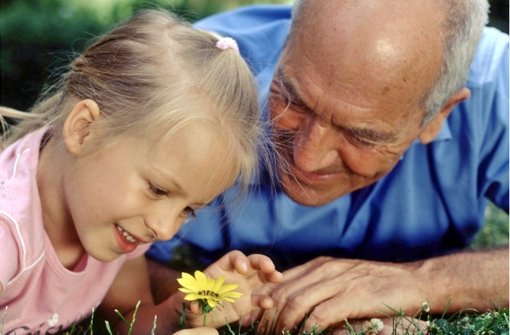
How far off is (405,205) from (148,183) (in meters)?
1.60

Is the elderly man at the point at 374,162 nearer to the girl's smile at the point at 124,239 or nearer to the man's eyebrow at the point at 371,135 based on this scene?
the man's eyebrow at the point at 371,135

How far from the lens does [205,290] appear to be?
9.16 feet

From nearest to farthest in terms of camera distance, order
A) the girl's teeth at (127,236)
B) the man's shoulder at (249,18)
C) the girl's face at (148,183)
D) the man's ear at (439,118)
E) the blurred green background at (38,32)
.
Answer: the girl's face at (148,183)
the girl's teeth at (127,236)
the man's ear at (439,118)
the man's shoulder at (249,18)
the blurred green background at (38,32)

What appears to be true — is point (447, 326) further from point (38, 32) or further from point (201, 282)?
point (38, 32)

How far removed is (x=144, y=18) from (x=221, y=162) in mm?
596

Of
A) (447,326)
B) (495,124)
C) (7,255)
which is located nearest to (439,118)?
(495,124)

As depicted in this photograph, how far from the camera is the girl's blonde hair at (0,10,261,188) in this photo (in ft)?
9.84

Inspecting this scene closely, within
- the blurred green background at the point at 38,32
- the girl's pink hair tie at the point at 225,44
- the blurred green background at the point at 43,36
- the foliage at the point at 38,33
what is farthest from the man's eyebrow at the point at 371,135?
the foliage at the point at 38,33

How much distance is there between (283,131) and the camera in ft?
11.5

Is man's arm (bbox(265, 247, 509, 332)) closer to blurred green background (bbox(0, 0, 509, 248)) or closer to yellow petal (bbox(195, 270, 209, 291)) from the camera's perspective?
yellow petal (bbox(195, 270, 209, 291))

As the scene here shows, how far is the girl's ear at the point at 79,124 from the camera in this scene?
308cm

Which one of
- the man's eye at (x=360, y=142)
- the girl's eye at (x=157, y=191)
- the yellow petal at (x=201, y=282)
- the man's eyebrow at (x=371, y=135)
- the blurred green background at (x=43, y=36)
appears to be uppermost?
the man's eyebrow at (x=371, y=135)

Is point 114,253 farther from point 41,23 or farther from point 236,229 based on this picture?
point 41,23

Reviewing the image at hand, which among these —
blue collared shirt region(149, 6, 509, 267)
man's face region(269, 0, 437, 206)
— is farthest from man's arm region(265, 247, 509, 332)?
blue collared shirt region(149, 6, 509, 267)
